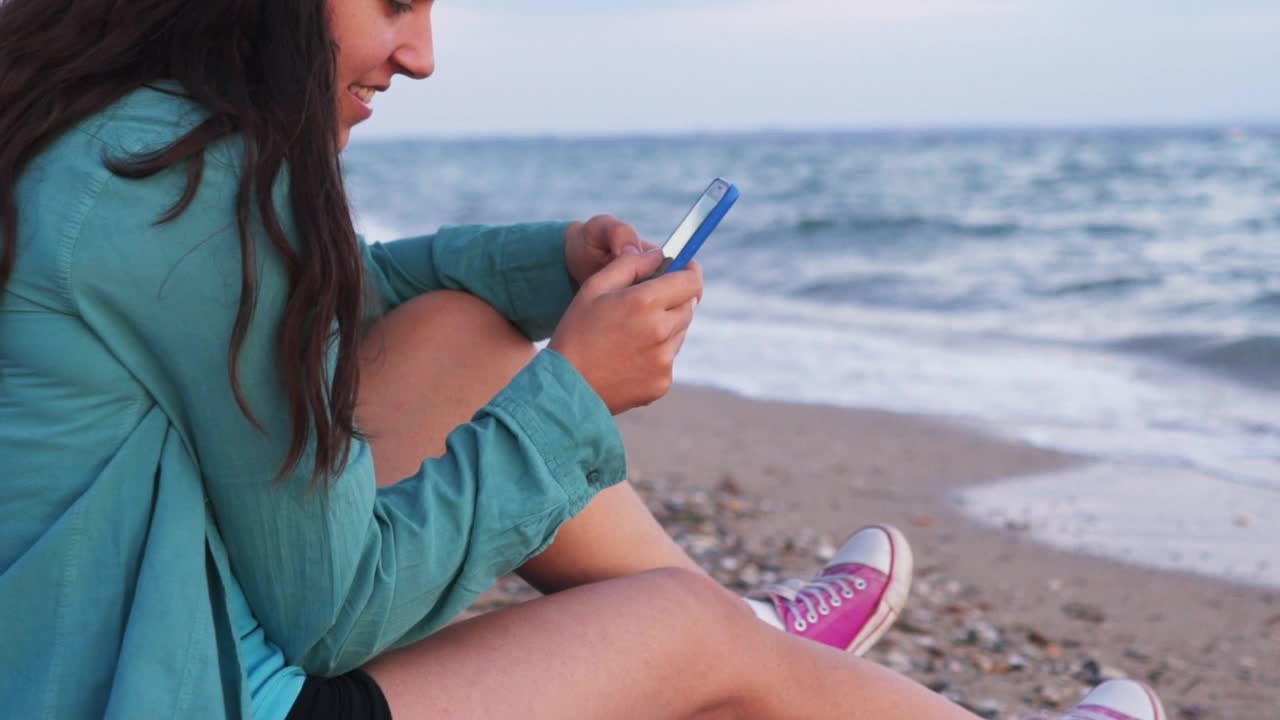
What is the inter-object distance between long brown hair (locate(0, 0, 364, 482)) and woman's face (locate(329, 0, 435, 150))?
0.43ft

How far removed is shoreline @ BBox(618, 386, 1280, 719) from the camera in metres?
3.32

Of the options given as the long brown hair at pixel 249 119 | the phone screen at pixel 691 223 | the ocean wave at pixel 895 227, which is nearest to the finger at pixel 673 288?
the phone screen at pixel 691 223

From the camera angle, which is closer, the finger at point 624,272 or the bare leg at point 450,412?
the finger at point 624,272

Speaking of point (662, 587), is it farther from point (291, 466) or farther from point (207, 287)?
point (207, 287)

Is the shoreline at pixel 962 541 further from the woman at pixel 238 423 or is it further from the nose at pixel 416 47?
the nose at pixel 416 47

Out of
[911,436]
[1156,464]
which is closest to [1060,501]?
[1156,464]

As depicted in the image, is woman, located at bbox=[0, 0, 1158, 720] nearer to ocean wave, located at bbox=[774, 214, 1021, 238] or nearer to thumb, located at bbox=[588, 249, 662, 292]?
thumb, located at bbox=[588, 249, 662, 292]

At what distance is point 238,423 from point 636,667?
575mm

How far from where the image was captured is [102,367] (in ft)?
4.07

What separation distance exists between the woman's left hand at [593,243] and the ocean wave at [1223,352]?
19.2 feet

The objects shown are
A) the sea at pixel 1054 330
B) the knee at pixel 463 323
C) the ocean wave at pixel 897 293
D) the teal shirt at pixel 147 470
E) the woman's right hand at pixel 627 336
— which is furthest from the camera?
the ocean wave at pixel 897 293

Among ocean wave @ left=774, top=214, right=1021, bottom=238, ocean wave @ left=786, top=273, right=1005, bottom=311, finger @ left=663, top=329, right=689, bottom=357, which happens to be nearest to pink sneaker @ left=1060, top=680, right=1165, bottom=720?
finger @ left=663, top=329, right=689, bottom=357

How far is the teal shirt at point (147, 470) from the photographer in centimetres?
123

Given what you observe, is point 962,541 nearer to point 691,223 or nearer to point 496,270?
point 496,270
